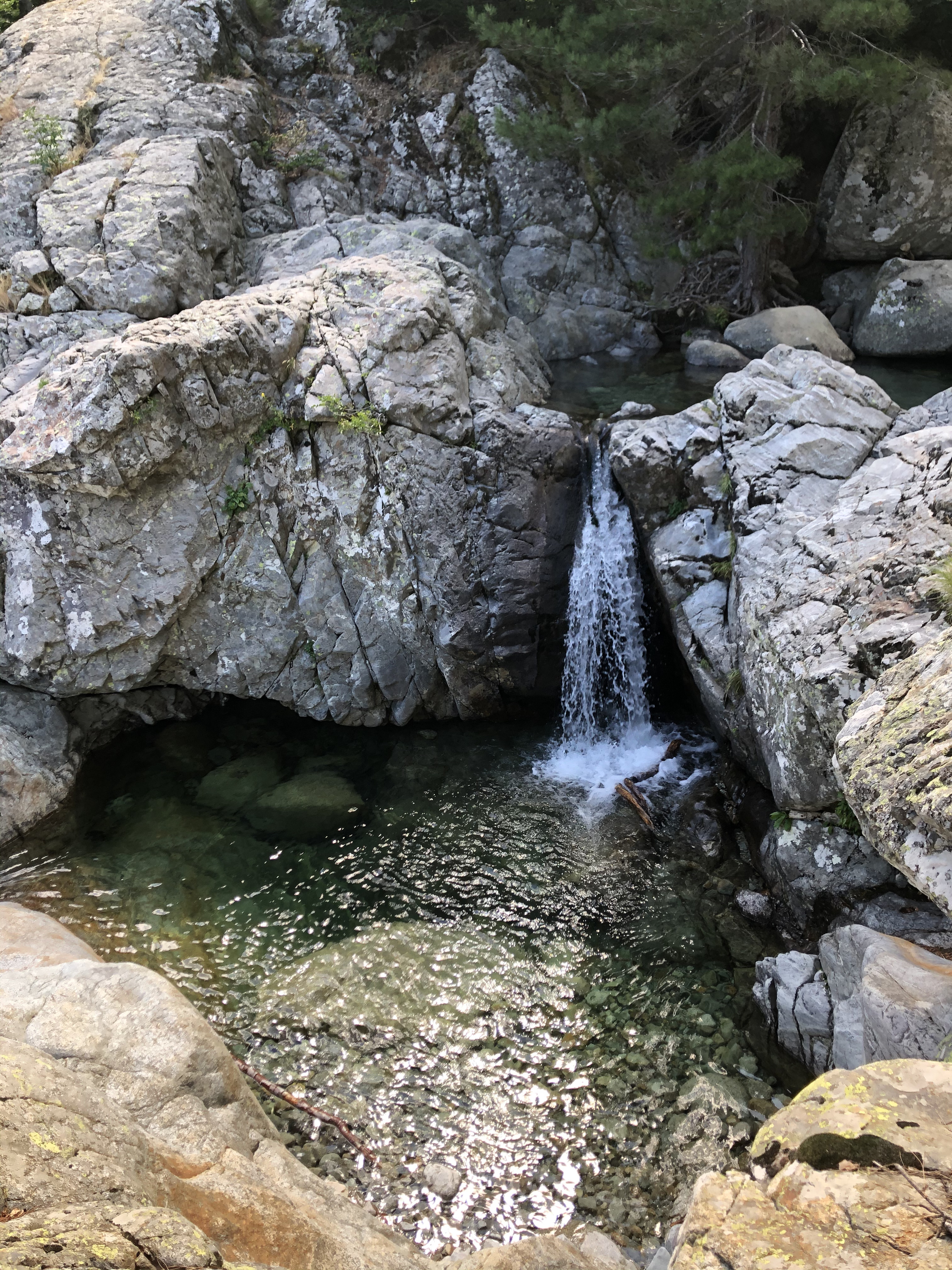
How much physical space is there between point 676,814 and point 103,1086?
6852mm

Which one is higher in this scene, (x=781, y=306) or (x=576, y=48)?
(x=576, y=48)

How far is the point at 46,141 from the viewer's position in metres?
14.0

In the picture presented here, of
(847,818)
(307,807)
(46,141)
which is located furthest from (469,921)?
(46,141)

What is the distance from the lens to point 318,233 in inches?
589

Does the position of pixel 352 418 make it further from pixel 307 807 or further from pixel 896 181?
pixel 896 181

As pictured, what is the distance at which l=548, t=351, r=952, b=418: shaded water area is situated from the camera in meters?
14.8

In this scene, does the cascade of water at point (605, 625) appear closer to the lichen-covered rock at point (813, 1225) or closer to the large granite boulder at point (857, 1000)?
the large granite boulder at point (857, 1000)

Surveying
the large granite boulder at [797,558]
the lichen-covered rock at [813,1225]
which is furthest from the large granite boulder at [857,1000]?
the lichen-covered rock at [813,1225]

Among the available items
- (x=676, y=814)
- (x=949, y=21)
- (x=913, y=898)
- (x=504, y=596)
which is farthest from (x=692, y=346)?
(x=913, y=898)

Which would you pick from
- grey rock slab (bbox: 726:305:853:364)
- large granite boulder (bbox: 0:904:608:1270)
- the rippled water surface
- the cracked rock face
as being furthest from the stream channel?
grey rock slab (bbox: 726:305:853:364)

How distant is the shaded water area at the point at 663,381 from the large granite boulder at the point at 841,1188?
11844 millimetres

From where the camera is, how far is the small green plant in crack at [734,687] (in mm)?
8906

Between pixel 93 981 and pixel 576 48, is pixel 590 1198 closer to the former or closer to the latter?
pixel 93 981

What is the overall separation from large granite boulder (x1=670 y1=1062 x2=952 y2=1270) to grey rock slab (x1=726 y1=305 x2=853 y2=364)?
50.9 feet
